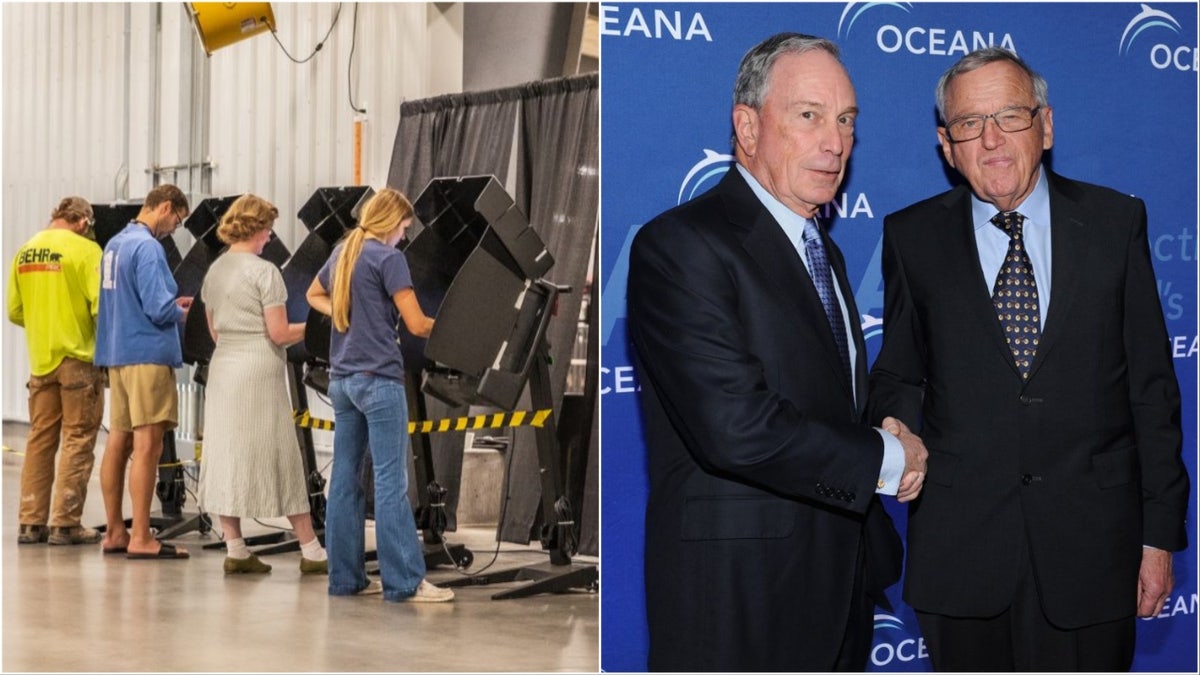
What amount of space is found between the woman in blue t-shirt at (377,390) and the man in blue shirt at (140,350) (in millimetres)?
1341

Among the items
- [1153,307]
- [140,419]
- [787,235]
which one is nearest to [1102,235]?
[1153,307]

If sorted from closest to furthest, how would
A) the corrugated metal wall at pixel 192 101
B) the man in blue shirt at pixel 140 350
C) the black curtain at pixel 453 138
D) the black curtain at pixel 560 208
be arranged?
the man in blue shirt at pixel 140 350
the black curtain at pixel 560 208
the black curtain at pixel 453 138
the corrugated metal wall at pixel 192 101

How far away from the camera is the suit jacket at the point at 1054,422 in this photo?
9.13 ft

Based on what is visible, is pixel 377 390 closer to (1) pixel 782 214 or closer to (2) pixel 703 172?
(2) pixel 703 172

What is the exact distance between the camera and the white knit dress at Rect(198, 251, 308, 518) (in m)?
6.55

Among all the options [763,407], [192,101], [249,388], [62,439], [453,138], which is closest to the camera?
[763,407]

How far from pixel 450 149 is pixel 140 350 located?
7.36ft

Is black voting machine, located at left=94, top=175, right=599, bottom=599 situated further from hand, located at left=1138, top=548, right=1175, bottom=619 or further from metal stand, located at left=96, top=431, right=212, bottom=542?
hand, located at left=1138, top=548, right=1175, bottom=619

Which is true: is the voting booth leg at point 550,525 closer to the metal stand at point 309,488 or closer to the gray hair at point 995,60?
the metal stand at point 309,488

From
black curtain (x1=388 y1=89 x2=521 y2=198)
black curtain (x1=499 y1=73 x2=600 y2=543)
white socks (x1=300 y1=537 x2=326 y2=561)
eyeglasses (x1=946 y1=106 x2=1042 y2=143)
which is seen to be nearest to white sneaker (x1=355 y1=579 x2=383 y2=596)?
white socks (x1=300 y1=537 x2=326 y2=561)

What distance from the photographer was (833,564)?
8.37 ft

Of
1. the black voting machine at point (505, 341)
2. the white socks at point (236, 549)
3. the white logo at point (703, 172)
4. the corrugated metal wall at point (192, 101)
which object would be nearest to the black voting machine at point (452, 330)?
the black voting machine at point (505, 341)

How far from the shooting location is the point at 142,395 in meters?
7.00

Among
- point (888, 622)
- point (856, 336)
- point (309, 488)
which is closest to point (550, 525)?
point (309, 488)
